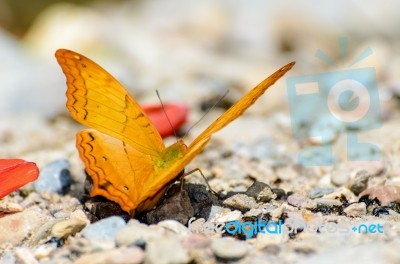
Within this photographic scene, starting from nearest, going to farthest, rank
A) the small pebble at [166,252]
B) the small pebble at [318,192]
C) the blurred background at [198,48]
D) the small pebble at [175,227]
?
the small pebble at [166,252] < the small pebble at [175,227] < the small pebble at [318,192] < the blurred background at [198,48]

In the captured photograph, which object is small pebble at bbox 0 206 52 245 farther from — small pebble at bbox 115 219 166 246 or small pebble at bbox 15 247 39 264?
small pebble at bbox 115 219 166 246

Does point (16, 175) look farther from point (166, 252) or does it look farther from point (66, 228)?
point (166, 252)

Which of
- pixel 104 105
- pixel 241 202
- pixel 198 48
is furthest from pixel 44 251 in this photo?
pixel 198 48

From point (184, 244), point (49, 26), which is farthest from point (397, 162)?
point (49, 26)

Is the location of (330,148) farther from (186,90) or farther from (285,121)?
(186,90)

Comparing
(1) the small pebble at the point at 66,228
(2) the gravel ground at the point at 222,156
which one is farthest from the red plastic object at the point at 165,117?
(1) the small pebble at the point at 66,228

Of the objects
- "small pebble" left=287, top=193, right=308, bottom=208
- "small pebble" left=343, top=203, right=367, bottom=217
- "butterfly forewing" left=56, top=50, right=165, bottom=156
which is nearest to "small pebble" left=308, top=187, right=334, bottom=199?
"small pebble" left=287, top=193, right=308, bottom=208

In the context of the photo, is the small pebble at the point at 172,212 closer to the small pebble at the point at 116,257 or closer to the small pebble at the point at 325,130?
the small pebble at the point at 116,257
